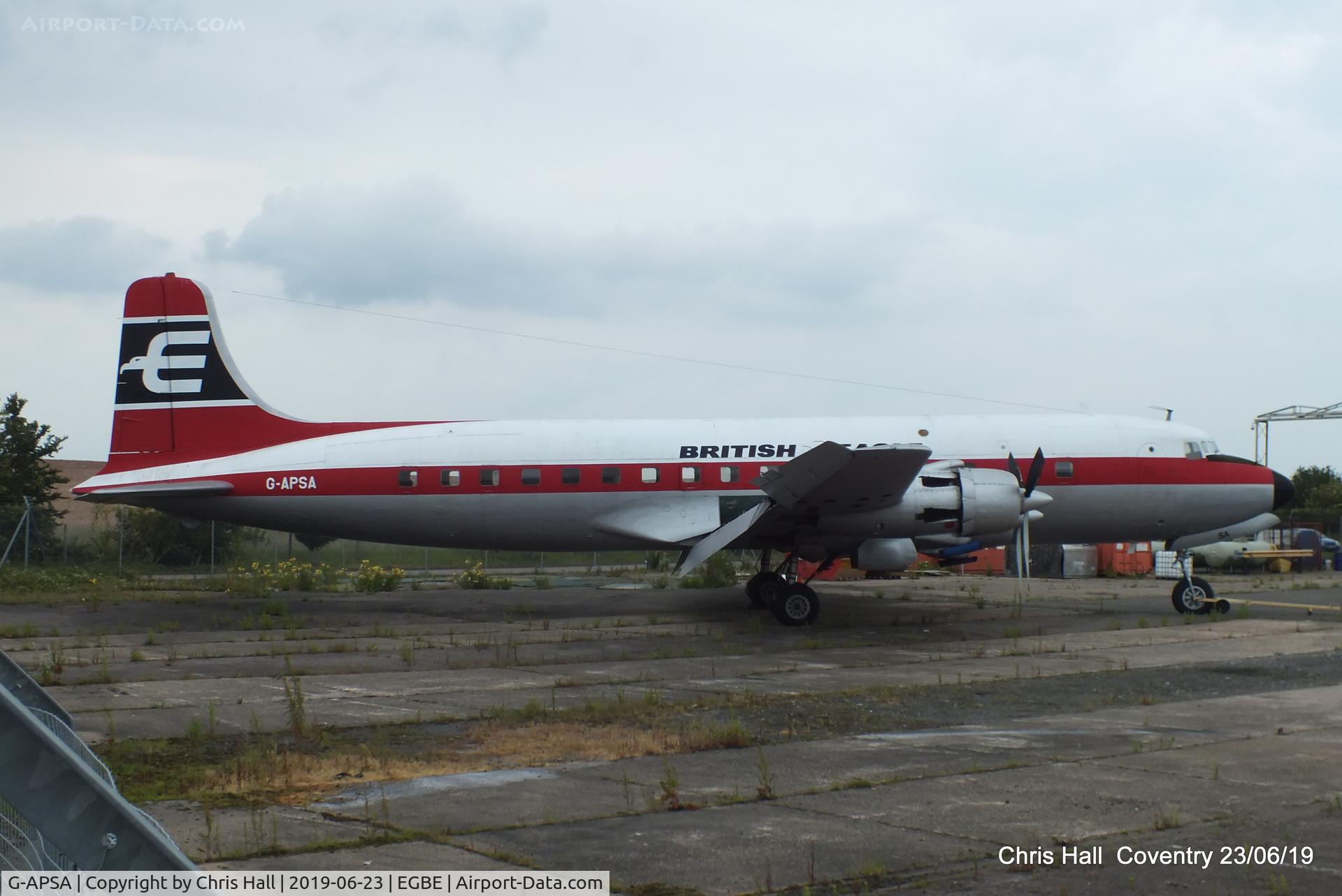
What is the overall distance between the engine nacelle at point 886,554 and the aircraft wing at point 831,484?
83cm

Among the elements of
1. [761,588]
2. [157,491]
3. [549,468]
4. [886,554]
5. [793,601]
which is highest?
[549,468]

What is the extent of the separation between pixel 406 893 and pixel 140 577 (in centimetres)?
3009

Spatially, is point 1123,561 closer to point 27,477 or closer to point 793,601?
point 793,601

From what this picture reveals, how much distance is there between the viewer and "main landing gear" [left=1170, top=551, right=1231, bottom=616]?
2106cm

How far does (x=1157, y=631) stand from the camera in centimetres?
1862

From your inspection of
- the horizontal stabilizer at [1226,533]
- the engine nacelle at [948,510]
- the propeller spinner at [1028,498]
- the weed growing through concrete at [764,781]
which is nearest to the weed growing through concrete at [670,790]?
the weed growing through concrete at [764,781]

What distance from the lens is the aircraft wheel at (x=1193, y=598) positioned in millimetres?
21062

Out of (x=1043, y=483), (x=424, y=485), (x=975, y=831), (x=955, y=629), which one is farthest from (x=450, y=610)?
(x=975, y=831)

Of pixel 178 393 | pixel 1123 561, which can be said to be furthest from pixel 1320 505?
pixel 178 393

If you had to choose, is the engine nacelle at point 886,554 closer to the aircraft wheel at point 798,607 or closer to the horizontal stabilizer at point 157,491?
the aircraft wheel at point 798,607

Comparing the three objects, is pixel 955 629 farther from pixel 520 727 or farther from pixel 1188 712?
pixel 520 727

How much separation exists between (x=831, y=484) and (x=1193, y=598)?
26.6 ft

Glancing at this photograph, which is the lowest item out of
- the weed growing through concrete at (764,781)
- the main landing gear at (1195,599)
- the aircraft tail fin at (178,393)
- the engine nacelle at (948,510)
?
the weed growing through concrete at (764,781)

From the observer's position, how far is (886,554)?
63.2 feet
